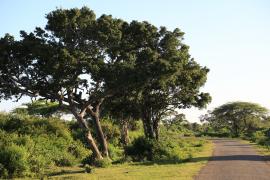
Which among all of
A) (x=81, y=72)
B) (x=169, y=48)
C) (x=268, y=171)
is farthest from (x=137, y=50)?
(x=268, y=171)

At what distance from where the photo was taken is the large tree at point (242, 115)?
106200 mm

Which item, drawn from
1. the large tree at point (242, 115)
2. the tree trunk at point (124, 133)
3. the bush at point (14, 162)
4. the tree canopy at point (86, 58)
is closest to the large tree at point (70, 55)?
the tree canopy at point (86, 58)

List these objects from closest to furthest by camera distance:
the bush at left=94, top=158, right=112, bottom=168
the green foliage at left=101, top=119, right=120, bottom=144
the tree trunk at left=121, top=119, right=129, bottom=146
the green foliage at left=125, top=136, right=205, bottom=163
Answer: the bush at left=94, top=158, right=112, bottom=168 → the green foliage at left=125, top=136, right=205, bottom=163 → the tree trunk at left=121, top=119, right=129, bottom=146 → the green foliage at left=101, top=119, right=120, bottom=144

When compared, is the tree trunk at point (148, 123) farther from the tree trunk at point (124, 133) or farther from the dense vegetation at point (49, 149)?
the tree trunk at point (124, 133)

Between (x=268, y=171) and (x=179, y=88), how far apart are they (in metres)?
18.6

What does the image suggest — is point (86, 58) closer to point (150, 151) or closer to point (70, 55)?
point (70, 55)

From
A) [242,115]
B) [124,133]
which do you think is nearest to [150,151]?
[124,133]

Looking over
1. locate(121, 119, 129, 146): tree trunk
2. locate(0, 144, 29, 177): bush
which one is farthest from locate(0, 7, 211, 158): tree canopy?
locate(121, 119, 129, 146): tree trunk

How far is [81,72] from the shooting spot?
29.8 m

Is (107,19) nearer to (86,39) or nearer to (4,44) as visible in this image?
(86,39)

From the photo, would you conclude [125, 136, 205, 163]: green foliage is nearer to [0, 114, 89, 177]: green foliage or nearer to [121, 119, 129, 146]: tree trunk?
[0, 114, 89, 177]: green foliage

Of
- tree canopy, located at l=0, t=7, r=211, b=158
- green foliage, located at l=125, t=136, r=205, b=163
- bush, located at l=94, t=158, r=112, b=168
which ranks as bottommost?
bush, located at l=94, t=158, r=112, b=168

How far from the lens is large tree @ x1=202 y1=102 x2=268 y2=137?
106 metres

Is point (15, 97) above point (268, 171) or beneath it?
above
